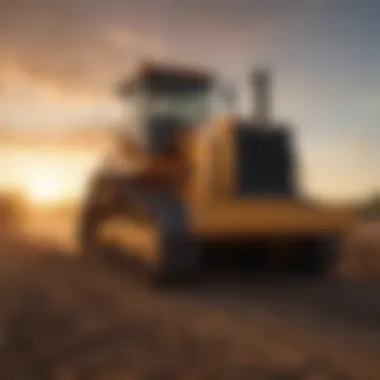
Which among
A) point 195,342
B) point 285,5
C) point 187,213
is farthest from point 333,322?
point 285,5

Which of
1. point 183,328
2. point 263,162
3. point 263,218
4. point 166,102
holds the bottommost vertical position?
point 183,328

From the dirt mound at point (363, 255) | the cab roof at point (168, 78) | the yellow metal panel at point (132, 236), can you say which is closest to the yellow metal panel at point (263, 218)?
the yellow metal panel at point (132, 236)

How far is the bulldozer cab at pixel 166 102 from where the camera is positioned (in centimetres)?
335

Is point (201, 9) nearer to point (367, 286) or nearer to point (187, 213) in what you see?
point (187, 213)

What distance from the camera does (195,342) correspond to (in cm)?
174

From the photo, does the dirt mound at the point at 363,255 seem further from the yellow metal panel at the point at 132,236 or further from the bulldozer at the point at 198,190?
the yellow metal panel at the point at 132,236

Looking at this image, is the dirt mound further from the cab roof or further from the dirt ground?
the cab roof

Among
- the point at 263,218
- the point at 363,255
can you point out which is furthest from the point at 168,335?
the point at 363,255

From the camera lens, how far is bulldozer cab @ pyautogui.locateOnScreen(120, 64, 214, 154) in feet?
11.0

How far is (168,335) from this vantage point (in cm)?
183

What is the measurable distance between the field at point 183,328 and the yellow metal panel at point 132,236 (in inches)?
6.6

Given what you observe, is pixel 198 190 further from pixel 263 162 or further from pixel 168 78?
pixel 168 78

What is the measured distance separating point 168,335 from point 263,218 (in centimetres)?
87

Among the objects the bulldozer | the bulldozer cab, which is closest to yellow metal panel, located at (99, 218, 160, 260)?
the bulldozer
